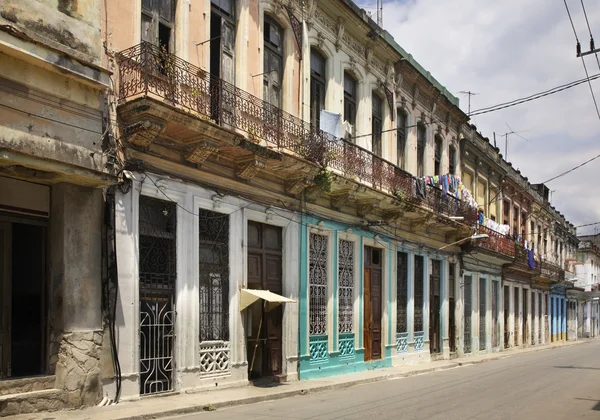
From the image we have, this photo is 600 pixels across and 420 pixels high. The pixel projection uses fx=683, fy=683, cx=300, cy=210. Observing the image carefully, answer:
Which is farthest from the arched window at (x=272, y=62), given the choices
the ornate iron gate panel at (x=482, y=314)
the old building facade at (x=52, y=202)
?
the ornate iron gate panel at (x=482, y=314)

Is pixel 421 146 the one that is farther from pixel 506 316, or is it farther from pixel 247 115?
pixel 506 316

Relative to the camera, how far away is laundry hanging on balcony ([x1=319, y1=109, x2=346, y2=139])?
16609mm

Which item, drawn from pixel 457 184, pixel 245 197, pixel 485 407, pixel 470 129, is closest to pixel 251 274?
pixel 245 197

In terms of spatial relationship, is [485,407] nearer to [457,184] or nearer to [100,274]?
[100,274]

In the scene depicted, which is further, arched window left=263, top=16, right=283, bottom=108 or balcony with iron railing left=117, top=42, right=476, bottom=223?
arched window left=263, top=16, right=283, bottom=108

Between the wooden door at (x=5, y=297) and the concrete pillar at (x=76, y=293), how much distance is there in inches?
37.2

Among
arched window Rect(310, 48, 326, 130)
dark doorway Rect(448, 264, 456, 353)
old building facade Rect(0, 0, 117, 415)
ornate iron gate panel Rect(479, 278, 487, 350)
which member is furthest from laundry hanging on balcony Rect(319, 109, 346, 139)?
ornate iron gate panel Rect(479, 278, 487, 350)

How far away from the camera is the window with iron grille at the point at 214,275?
12547mm

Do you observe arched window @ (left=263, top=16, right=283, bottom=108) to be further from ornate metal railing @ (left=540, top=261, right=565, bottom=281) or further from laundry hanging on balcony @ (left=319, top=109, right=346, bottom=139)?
ornate metal railing @ (left=540, top=261, right=565, bottom=281)

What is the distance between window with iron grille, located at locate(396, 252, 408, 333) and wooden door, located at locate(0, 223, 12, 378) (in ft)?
42.2

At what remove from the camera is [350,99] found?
18875mm

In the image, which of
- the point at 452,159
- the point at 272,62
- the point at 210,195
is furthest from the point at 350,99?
the point at 452,159

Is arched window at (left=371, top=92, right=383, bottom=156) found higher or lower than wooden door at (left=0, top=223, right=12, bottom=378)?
higher

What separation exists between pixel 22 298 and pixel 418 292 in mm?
14711
